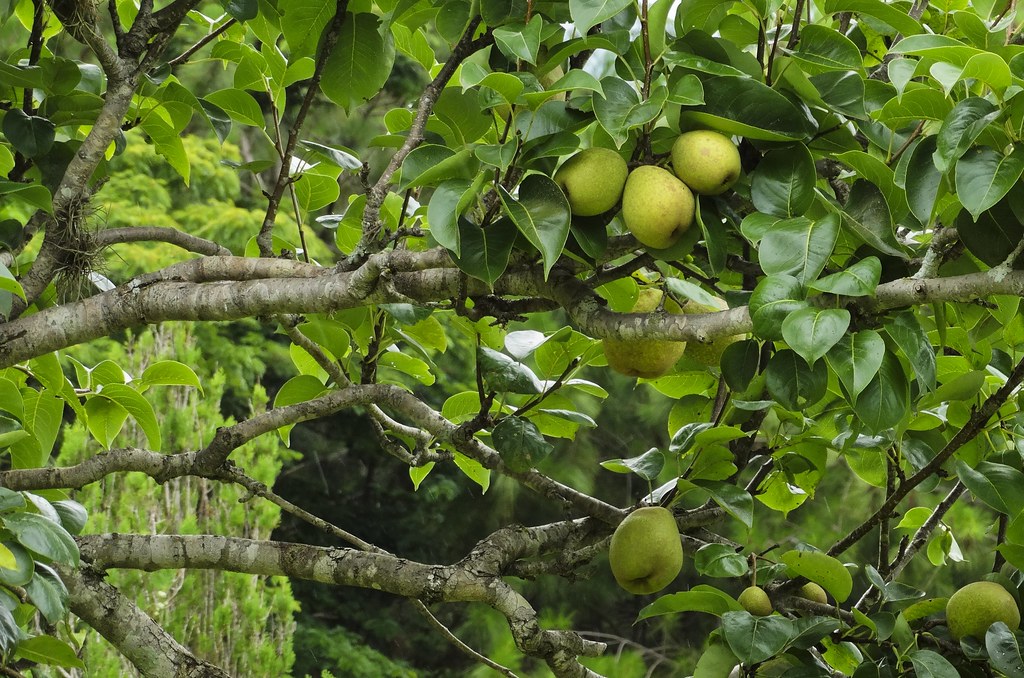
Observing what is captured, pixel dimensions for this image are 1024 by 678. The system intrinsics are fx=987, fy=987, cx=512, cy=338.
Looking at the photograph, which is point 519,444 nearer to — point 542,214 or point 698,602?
point 698,602

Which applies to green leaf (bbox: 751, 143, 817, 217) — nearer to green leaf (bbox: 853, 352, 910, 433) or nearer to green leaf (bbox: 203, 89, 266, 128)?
green leaf (bbox: 853, 352, 910, 433)

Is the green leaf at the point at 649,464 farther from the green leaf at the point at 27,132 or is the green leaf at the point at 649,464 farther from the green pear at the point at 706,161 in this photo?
the green leaf at the point at 27,132

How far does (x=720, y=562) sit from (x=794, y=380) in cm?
31

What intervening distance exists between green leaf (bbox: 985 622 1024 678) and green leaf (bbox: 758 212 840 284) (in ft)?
1.74

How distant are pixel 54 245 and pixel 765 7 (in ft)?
3.01

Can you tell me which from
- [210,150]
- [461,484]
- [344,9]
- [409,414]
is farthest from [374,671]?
[344,9]

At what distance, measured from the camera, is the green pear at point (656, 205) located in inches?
34.7

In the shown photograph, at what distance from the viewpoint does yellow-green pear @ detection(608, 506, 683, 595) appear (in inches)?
48.7

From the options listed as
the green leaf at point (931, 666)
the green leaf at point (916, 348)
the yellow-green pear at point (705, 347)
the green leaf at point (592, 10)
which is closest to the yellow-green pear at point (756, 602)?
the green leaf at point (931, 666)

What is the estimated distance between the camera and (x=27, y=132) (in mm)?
1255

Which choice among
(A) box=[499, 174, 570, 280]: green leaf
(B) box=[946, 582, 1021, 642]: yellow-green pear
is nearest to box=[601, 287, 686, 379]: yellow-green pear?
(A) box=[499, 174, 570, 280]: green leaf

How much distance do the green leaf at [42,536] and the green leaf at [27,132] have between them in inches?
21.3

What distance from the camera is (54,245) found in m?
1.27

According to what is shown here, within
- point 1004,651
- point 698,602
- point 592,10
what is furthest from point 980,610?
point 592,10
